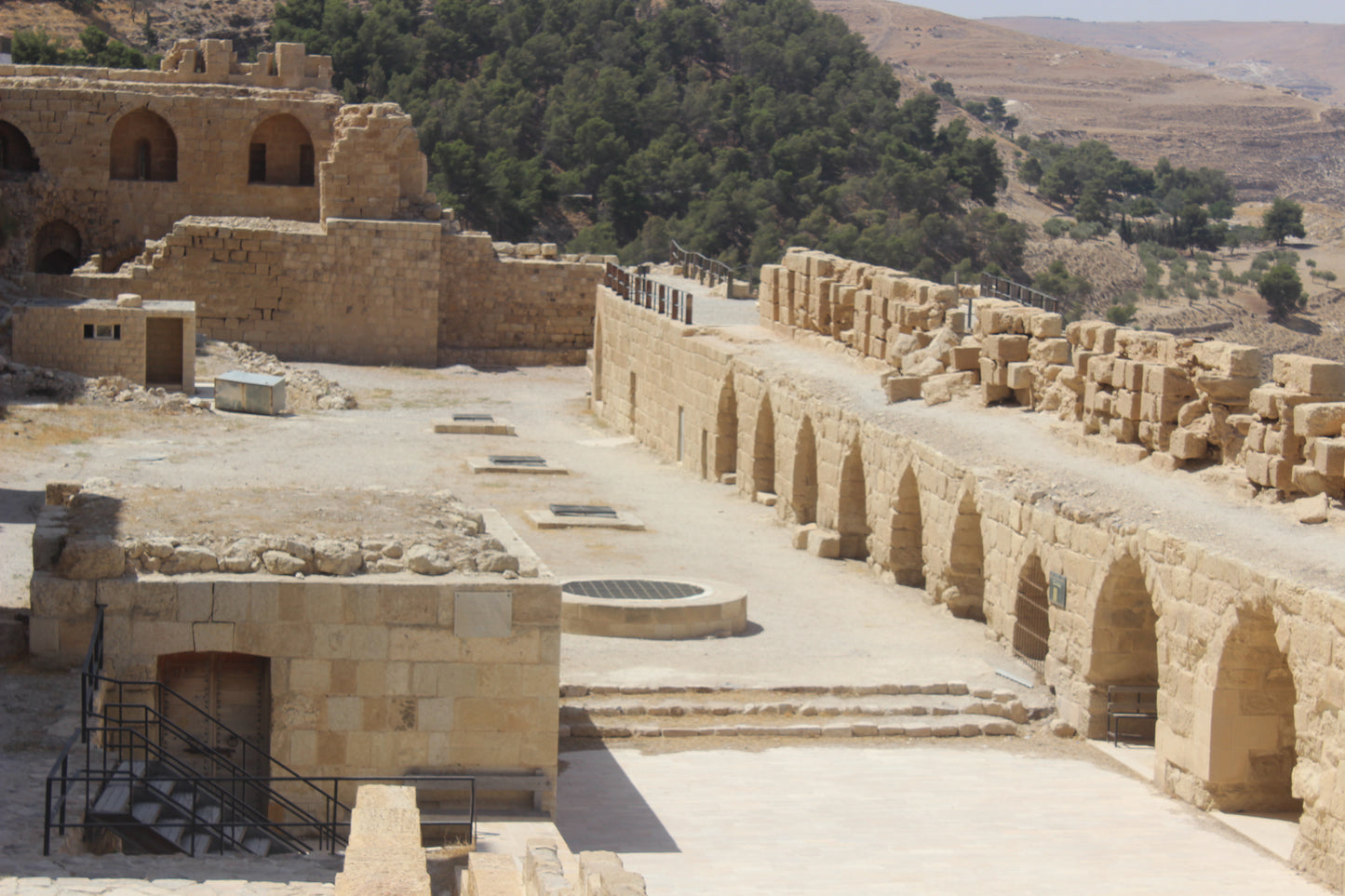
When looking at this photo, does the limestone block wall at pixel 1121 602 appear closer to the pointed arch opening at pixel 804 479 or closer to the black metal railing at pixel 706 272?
the pointed arch opening at pixel 804 479

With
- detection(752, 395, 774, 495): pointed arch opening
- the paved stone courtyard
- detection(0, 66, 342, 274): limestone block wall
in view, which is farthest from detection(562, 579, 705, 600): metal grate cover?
detection(0, 66, 342, 274): limestone block wall

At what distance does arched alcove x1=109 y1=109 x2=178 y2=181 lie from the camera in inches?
1393

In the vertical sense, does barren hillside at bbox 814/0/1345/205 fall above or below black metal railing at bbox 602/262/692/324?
above

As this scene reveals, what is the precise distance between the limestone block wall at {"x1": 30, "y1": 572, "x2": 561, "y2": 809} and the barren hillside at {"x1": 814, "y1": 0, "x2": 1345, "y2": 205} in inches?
4062

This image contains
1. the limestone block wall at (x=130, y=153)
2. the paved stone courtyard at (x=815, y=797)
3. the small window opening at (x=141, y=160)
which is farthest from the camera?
the small window opening at (x=141, y=160)

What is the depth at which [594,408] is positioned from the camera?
31.8m

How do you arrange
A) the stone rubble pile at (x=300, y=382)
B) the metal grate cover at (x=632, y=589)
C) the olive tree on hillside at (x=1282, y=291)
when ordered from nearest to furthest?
the metal grate cover at (x=632, y=589)
the stone rubble pile at (x=300, y=382)
the olive tree on hillside at (x=1282, y=291)

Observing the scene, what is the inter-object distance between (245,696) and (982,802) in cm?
522

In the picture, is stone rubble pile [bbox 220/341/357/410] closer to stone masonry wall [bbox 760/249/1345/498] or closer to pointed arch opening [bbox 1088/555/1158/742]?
stone masonry wall [bbox 760/249/1345/498]

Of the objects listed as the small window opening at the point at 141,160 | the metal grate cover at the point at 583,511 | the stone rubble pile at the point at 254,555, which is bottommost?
the metal grate cover at the point at 583,511

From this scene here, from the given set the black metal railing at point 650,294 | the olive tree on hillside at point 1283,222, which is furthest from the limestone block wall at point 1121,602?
the olive tree on hillside at point 1283,222

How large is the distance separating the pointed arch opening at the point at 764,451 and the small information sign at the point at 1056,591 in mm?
8870

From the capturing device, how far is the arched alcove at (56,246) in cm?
3500

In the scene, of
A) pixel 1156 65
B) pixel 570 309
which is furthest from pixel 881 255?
pixel 1156 65
